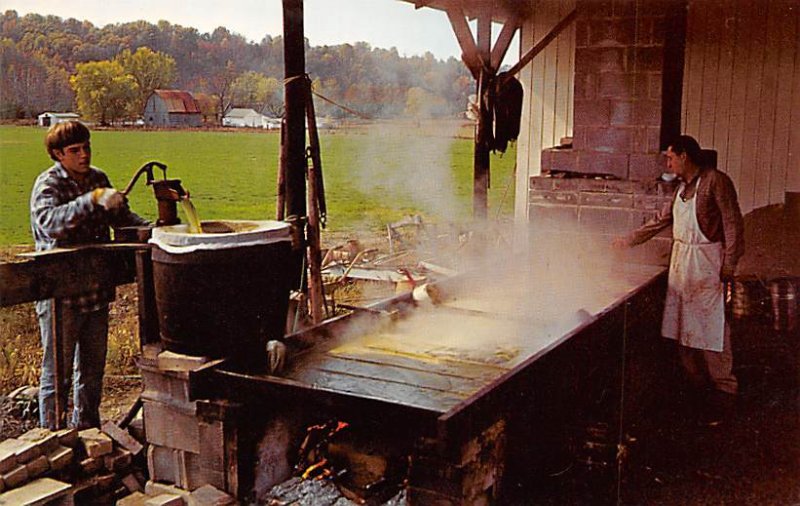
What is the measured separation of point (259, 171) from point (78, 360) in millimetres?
16249

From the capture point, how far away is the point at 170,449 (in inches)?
155

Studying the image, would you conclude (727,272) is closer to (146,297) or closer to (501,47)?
(501,47)

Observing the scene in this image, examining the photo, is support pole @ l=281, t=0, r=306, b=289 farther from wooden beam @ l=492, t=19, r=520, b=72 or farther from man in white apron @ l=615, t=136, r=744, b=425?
wooden beam @ l=492, t=19, r=520, b=72

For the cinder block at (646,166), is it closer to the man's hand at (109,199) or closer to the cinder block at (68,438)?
the man's hand at (109,199)

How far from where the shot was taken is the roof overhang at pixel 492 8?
797 centimetres

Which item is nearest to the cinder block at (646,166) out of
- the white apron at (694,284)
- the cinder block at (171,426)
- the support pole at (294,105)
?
the white apron at (694,284)

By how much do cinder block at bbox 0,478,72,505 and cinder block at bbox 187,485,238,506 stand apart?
61 cm

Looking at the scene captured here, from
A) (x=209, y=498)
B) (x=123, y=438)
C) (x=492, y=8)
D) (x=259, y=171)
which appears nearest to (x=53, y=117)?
(x=492, y=8)

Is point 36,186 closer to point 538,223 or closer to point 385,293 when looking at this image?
point 538,223

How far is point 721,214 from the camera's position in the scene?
223 inches

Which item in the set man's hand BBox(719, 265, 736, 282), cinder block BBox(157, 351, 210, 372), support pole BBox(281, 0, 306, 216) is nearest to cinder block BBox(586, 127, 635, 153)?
man's hand BBox(719, 265, 736, 282)

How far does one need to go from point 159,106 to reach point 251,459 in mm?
6990

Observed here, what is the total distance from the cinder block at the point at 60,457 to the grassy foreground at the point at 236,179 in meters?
2.28

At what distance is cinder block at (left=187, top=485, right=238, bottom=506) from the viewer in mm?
3617
